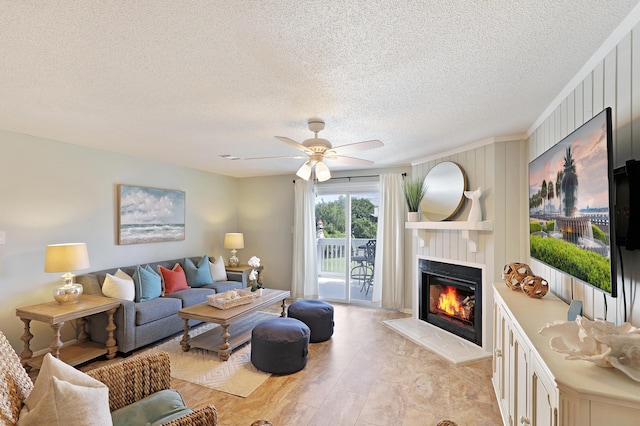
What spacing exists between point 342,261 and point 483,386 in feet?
10.3

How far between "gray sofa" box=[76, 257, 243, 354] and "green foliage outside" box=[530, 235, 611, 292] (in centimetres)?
388

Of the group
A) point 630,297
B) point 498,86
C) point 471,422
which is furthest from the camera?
point 471,422

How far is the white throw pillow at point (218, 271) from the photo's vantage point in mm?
4992

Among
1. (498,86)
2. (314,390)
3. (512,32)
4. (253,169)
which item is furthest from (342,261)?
(512,32)

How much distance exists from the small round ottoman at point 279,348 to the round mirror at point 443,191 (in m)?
2.28

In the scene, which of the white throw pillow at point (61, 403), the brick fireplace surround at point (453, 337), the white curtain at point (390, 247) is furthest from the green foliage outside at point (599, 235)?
the white curtain at point (390, 247)

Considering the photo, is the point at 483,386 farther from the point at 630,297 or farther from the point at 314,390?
the point at 630,297

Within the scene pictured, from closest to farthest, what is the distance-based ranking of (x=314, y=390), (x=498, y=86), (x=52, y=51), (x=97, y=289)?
(x=52, y=51) < (x=498, y=86) < (x=314, y=390) < (x=97, y=289)

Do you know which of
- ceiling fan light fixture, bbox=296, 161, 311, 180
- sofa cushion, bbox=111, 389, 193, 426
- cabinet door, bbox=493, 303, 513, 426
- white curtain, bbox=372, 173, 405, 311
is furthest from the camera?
white curtain, bbox=372, 173, 405, 311

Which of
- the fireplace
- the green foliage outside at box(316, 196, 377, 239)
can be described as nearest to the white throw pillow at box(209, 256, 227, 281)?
the green foliage outside at box(316, 196, 377, 239)

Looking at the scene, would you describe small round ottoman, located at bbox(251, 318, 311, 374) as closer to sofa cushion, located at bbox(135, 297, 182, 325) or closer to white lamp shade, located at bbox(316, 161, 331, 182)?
sofa cushion, located at bbox(135, 297, 182, 325)

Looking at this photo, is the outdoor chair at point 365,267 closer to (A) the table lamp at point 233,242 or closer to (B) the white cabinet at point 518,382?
(A) the table lamp at point 233,242

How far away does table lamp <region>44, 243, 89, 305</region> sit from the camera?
298cm

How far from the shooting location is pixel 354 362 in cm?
313
